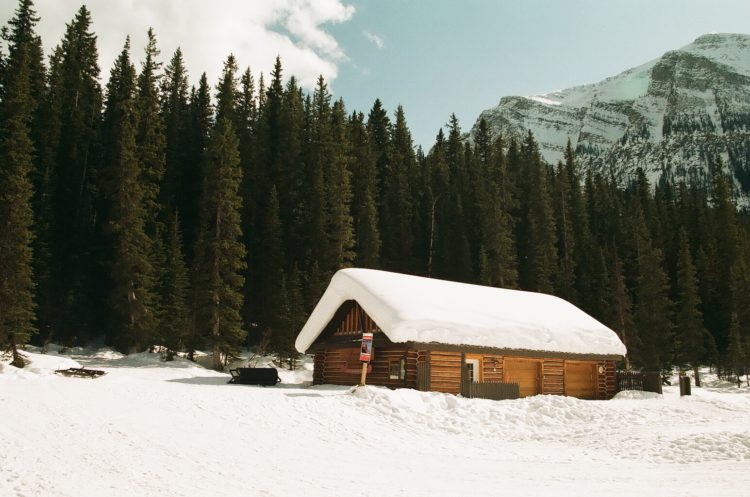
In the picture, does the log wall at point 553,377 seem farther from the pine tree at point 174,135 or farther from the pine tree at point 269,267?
the pine tree at point 174,135

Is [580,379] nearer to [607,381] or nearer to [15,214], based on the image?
[607,381]

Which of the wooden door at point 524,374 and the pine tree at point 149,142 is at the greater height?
the pine tree at point 149,142

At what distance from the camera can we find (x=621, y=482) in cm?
1062

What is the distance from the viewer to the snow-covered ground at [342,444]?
977 centimetres

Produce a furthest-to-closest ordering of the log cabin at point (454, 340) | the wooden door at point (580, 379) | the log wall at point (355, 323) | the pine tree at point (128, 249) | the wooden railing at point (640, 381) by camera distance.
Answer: the pine tree at point (128, 249) → the wooden railing at point (640, 381) → the wooden door at point (580, 379) → the log wall at point (355, 323) → the log cabin at point (454, 340)

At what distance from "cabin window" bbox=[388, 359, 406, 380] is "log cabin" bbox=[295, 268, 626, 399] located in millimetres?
44

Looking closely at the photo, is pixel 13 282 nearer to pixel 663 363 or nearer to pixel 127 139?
pixel 127 139

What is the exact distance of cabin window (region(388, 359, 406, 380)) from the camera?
81.6 ft

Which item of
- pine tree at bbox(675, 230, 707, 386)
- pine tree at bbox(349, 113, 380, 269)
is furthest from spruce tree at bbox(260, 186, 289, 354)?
pine tree at bbox(675, 230, 707, 386)

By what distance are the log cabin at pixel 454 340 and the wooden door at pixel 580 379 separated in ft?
0.17

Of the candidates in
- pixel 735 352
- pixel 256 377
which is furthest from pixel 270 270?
pixel 735 352

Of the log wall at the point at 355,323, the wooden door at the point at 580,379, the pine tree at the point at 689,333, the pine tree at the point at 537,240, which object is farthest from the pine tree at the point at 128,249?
the pine tree at the point at 689,333

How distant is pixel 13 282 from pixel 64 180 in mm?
21079

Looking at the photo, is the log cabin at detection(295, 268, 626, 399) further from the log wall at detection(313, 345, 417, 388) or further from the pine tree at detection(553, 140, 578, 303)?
the pine tree at detection(553, 140, 578, 303)
